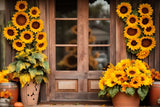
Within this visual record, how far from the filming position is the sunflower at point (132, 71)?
4375 mm

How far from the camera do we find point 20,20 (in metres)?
4.99

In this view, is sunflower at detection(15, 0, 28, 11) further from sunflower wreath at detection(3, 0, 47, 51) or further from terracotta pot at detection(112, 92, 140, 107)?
terracotta pot at detection(112, 92, 140, 107)

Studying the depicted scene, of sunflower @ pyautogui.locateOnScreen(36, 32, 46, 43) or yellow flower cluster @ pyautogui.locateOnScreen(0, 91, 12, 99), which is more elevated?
sunflower @ pyautogui.locateOnScreen(36, 32, 46, 43)

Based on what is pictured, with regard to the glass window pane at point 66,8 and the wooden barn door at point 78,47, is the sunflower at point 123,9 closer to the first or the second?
the wooden barn door at point 78,47

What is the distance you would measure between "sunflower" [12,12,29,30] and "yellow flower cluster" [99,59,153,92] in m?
1.93

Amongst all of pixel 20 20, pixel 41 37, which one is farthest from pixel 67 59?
pixel 20 20

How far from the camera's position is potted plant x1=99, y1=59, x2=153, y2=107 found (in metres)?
4.35

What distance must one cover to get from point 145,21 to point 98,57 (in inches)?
47.6

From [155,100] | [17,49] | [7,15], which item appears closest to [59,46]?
[17,49]

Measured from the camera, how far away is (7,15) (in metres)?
5.02

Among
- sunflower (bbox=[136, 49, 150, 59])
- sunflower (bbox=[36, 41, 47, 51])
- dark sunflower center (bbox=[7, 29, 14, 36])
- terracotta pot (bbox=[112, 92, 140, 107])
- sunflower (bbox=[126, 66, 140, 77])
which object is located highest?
dark sunflower center (bbox=[7, 29, 14, 36])

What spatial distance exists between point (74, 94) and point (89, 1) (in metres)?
2.00

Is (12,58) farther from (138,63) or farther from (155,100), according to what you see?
(155,100)

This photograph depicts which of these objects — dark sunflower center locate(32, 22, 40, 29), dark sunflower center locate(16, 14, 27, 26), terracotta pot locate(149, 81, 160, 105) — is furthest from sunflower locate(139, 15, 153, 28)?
dark sunflower center locate(16, 14, 27, 26)
